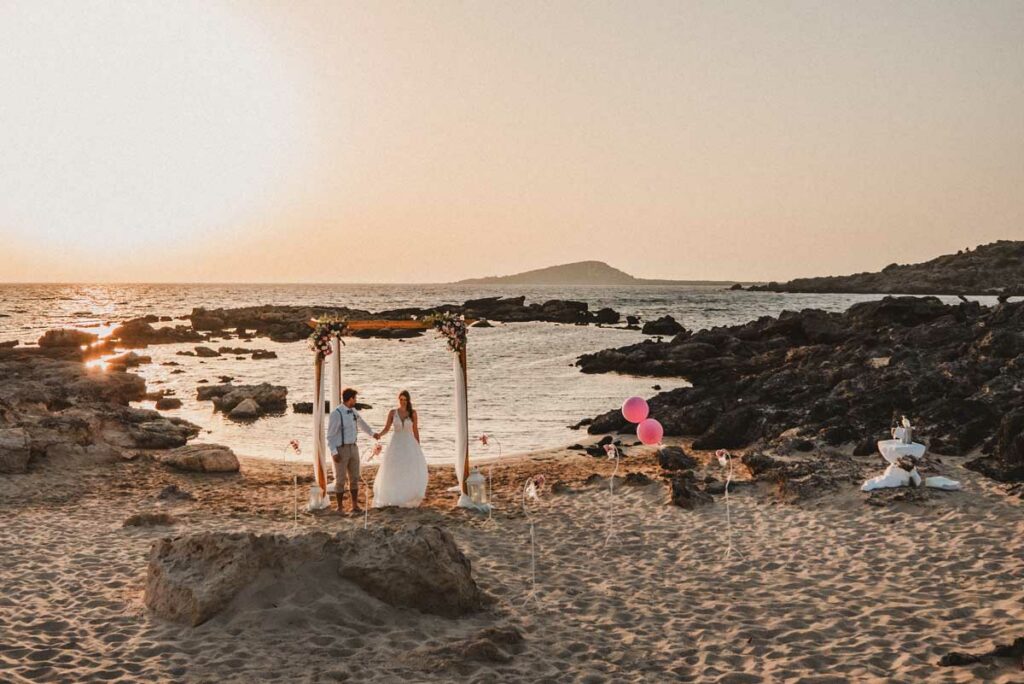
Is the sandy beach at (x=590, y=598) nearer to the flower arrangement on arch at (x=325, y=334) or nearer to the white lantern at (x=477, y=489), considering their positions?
the white lantern at (x=477, y=489)

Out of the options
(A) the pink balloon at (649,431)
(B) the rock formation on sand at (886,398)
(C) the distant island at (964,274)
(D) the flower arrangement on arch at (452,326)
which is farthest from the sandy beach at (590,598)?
(C) the distant island at (964,274)

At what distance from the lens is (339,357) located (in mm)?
14906

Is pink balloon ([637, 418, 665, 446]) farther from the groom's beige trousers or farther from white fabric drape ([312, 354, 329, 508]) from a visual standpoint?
white fabric drape ([312, 354, 329, 508])

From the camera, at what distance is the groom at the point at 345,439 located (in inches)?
522

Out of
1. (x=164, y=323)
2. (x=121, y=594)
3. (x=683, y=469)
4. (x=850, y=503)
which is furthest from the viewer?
(x=164, y=323)

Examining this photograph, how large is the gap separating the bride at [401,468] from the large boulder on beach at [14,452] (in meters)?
7.64

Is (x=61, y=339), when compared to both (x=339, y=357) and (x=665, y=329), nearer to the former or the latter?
(x=339, y=357)

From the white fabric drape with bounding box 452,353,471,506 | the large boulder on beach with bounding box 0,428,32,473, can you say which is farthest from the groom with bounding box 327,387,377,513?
the large boulder on beach with bounding box 0,428,32,473

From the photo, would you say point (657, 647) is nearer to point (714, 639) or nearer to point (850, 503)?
point (714, 639)

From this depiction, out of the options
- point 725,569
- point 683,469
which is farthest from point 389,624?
point 683,469

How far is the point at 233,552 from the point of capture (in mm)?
8352

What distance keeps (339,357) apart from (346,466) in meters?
2.48

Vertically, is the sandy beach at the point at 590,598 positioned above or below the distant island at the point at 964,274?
below

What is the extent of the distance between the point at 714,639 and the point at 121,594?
7021 millimetres
